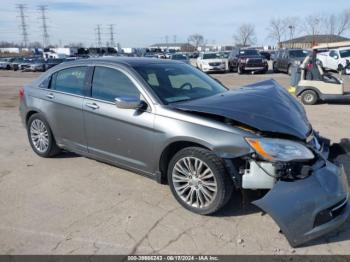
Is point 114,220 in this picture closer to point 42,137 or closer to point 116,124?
point 116,124

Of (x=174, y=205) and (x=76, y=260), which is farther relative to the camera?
(x=174, y=205)

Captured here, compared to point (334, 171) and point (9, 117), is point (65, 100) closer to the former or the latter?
point (334, 171)

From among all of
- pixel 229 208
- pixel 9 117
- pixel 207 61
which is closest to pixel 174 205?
pixel 229 208

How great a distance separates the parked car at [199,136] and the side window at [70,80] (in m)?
0.02

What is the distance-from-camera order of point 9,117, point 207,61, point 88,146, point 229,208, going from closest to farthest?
point 229,208 → point 88,146 → point 9,117 → point 207,61

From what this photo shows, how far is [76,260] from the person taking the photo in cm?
317

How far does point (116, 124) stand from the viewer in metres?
4.46

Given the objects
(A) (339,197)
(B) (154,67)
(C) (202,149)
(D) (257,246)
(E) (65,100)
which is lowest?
(D) (257,246)

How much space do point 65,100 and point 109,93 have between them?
34.1 inches

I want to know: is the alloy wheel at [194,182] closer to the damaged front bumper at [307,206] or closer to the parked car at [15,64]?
the damaged front bumper at [307,206]

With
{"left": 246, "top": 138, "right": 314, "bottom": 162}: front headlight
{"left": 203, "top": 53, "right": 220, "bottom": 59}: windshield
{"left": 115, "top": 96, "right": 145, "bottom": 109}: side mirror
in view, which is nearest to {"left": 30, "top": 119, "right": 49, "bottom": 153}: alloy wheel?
{"left": 115, "top": 96, "right": 145, "bottom": 109}: side mirror

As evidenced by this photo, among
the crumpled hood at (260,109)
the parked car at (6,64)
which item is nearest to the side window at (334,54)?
the crumpled hood at (260,109)

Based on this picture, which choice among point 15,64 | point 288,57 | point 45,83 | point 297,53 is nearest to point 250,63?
point 288,57

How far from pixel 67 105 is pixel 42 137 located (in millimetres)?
1023
